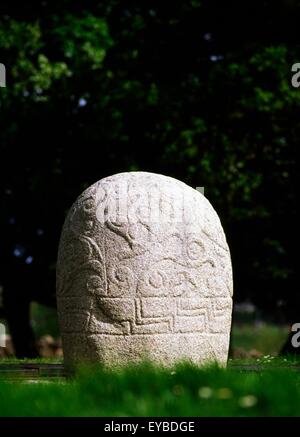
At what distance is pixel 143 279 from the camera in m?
8.10

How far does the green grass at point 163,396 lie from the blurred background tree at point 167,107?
932cm

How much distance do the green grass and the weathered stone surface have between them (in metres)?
1.38

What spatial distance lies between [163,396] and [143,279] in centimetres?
223

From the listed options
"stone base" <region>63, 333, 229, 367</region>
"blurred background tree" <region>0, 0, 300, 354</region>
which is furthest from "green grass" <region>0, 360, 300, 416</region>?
"blurred background tree" <region>0, 0, 300, 354</region>

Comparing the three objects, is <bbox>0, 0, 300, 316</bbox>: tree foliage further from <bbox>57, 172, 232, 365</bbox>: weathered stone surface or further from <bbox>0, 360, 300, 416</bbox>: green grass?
<bbox>0, 360, 300, 416</bbox>: green grass

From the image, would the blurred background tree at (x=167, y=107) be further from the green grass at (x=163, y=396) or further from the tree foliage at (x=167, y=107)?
the green grass at (x=163, y=396)

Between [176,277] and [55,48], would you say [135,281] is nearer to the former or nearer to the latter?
[176,277]

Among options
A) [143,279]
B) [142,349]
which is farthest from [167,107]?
[142,349]

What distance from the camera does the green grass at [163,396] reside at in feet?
18.8

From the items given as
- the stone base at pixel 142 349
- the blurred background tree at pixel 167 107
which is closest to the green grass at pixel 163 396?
the stone base at pixel 142 349

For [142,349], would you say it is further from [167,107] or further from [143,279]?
[167,107]

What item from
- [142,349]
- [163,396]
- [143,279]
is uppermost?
[143,279]

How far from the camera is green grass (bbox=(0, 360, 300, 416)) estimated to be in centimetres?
572
